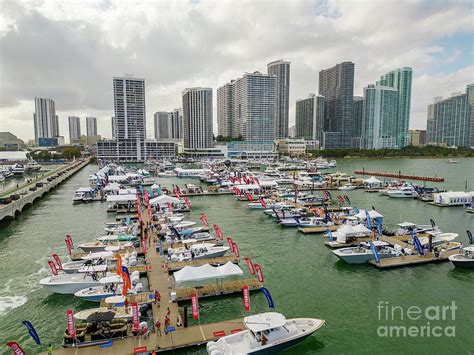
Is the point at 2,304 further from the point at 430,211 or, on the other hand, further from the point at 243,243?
the point at 430,211

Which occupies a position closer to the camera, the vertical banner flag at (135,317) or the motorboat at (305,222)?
the vertical banner flag at (135,317)

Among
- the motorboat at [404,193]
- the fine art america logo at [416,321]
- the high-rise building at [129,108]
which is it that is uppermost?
the high-rise building at [129,108]

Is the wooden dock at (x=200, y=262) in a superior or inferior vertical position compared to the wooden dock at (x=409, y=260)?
inferior

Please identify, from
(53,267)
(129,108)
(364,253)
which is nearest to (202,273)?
(53,267)

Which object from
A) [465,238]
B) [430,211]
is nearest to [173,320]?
[465,238]

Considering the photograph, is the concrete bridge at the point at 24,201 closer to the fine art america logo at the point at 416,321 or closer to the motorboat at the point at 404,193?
the fine art america logo at the point at 416,321

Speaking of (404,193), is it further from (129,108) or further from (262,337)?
(129,108)

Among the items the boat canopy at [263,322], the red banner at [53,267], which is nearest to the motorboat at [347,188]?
the boat canopy at [263,322]
